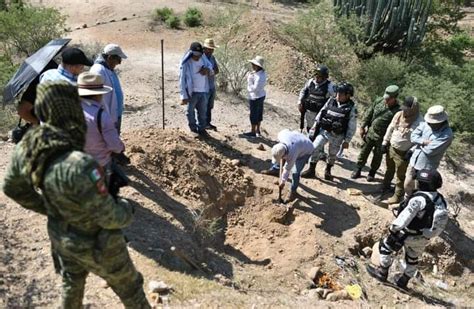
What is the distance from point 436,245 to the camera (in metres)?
6.40

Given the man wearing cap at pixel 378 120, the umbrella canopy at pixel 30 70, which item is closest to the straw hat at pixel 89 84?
the umbrella canopy at pixel 30 70

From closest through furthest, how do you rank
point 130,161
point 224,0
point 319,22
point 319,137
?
point 130,161
point 319,137
point 319,22
point 224,0

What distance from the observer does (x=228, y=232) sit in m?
6.16

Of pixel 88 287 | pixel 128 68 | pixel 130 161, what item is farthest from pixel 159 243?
pixel 128 68

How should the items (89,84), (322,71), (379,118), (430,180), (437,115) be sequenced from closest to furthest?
1. (89,84)
2. (430,180)
3. (437,115)
4. (379,118)
5. (322,71)

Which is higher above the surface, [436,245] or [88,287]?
[88,287]

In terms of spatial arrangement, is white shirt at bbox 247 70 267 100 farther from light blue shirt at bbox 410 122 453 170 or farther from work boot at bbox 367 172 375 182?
light blue shirt at bbox 410 122 453 170

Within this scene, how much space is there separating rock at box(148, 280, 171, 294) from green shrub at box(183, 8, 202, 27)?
1373cm

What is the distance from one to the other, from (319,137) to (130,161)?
2608 millimetres

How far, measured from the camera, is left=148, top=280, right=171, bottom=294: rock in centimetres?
406

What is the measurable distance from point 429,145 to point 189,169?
3.02m

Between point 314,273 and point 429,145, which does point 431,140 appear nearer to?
point 429,145

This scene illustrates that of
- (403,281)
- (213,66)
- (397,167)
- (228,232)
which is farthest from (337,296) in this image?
(213,66)

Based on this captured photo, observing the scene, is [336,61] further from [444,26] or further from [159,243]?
[159,243]
